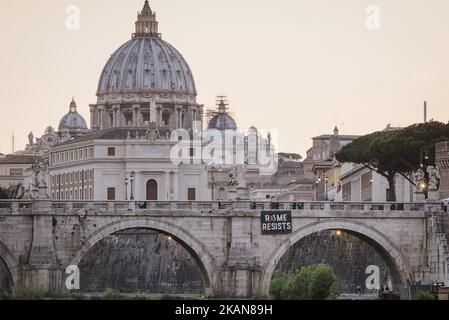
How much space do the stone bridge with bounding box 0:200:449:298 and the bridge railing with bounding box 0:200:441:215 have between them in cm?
5

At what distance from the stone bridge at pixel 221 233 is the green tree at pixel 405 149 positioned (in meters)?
10.5

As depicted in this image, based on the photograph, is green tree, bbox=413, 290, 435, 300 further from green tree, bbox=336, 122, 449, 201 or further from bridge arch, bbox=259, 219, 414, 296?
green tree, bbox=336, 122, 449, 201

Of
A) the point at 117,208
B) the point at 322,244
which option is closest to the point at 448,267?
the point at 117,208

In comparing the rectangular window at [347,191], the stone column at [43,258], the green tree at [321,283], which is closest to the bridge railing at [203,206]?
the stone column at [43,258]

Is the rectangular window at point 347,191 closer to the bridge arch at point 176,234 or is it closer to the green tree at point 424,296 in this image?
the bridge arch at point 176,234

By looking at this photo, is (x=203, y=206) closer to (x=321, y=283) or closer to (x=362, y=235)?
(x=321, y=283)

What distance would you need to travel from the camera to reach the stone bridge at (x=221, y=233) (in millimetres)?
102750

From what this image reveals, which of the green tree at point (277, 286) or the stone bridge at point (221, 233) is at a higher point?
the stone bridge at point (221, 233)

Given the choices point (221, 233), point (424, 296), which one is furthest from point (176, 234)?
point (424, 296)

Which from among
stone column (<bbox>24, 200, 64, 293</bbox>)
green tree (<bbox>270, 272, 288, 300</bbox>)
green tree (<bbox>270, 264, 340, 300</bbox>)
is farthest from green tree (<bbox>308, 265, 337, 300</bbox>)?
stone column (<bbox>24, 200, 64, 293</bbox>)

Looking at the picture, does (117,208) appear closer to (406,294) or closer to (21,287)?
(21,287)

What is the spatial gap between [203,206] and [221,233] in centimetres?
174

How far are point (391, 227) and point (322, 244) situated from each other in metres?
26.9
